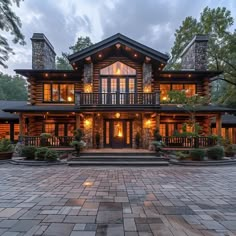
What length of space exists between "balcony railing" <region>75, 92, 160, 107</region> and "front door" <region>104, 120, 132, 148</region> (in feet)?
5.74

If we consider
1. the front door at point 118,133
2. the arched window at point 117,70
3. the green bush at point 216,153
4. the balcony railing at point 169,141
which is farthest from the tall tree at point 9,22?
the green bush at point 216,153

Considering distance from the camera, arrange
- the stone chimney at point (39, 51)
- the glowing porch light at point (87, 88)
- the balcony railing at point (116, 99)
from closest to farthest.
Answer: the balcony railing at point (116, 99) → the glowing porch light at point (87, 88) → the stone chimney at point (39, 51)

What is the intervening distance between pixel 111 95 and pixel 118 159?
504 centimetres

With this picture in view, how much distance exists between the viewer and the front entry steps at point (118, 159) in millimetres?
10829

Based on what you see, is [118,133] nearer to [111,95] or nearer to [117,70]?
[111,95]

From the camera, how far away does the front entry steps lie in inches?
426

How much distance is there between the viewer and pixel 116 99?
14.1 m

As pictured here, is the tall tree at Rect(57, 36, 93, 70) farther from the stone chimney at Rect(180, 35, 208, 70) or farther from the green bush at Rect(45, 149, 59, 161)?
the green bush at Rect(45, 149, 59, 161)

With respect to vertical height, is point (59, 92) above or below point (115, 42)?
A: below

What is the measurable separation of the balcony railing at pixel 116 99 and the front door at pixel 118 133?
1748 millimetres

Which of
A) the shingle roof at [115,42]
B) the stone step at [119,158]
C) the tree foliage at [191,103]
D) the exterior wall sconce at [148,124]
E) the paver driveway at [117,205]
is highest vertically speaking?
the shingle roof at [115,42]

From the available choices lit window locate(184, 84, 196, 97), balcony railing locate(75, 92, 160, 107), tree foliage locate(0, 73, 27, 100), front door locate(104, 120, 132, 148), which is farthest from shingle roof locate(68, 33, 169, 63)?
tree foliage locate(0, 73, 27, 100)

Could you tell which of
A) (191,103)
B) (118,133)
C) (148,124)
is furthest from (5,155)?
(191,103)

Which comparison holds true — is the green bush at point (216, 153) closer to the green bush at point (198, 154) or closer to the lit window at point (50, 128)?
the green bush at point (198, 154)
